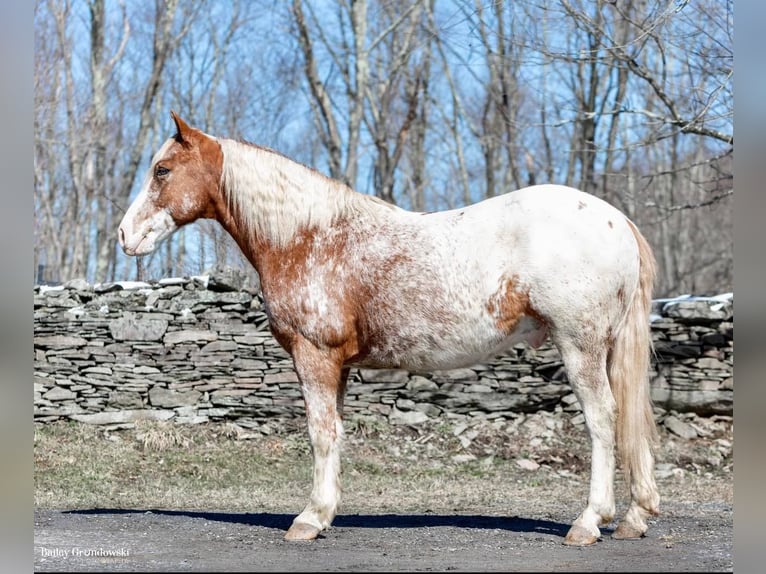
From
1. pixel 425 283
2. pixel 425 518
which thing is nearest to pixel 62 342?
pixel 425 518

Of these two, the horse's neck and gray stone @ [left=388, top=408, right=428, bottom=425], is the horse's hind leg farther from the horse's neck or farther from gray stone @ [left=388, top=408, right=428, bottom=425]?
gray stone @ [left=388, top=408, right=428, bottom=425]

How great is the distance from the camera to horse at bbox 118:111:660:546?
4.38m

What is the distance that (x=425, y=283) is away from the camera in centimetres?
452

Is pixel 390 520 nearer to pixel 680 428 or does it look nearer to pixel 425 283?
pixel 425 283

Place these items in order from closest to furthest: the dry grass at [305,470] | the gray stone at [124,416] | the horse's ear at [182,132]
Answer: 1. the horse's ear at [182,132]
2. the dry grass at [305,470]
3. the gray stone at [124,416]

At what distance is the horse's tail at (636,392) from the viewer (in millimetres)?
4535

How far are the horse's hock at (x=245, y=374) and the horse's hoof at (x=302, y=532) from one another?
5.12 meters

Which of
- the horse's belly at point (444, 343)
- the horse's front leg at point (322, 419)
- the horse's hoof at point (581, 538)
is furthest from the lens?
the horse's front leg at point (322, 419)

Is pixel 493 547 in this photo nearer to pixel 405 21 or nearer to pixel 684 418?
pixel 684 418

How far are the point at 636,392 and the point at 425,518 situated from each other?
6.42 ft

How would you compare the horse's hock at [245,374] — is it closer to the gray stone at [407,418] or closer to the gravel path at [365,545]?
the gray stone at [407,418]

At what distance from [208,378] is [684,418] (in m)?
5.92

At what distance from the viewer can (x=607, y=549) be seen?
13.8ft

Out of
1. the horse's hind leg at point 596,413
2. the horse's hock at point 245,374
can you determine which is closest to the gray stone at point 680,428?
the horse's hock at point 245,374
